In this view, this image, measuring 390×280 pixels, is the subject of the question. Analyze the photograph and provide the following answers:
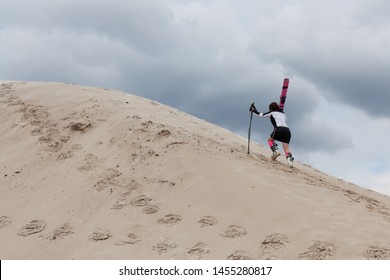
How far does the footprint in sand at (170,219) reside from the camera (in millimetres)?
7094

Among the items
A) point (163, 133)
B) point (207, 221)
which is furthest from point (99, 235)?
point (163, 133)

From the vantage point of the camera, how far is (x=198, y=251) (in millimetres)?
6328

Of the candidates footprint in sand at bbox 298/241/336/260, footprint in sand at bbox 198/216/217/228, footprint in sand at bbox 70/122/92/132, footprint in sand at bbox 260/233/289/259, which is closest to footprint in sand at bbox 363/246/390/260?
footprint in sand at bbox 298/241/336/260

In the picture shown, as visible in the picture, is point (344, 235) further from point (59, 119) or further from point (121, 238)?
point (59, 119)

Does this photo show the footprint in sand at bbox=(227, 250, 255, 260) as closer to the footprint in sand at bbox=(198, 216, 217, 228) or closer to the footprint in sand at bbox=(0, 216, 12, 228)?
the footprint in sand at bbox=(198, 216, 217, 228)

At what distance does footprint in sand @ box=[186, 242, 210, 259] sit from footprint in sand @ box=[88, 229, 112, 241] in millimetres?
1252

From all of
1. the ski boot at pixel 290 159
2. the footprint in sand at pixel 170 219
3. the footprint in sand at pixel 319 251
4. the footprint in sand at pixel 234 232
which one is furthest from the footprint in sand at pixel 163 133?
the footprint in sand at pixel 319 251

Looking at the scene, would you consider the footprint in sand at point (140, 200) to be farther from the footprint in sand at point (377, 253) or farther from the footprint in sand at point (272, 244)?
the footprint in sand at point (377, 253)

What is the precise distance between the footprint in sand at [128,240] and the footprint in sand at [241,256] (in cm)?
134

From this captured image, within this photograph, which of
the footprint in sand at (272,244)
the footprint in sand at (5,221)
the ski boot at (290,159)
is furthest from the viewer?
the ski boot at (290,159)

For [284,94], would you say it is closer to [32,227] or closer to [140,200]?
[140,200]

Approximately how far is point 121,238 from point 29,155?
12.0 feet

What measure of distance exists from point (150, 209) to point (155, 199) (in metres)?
0.26
